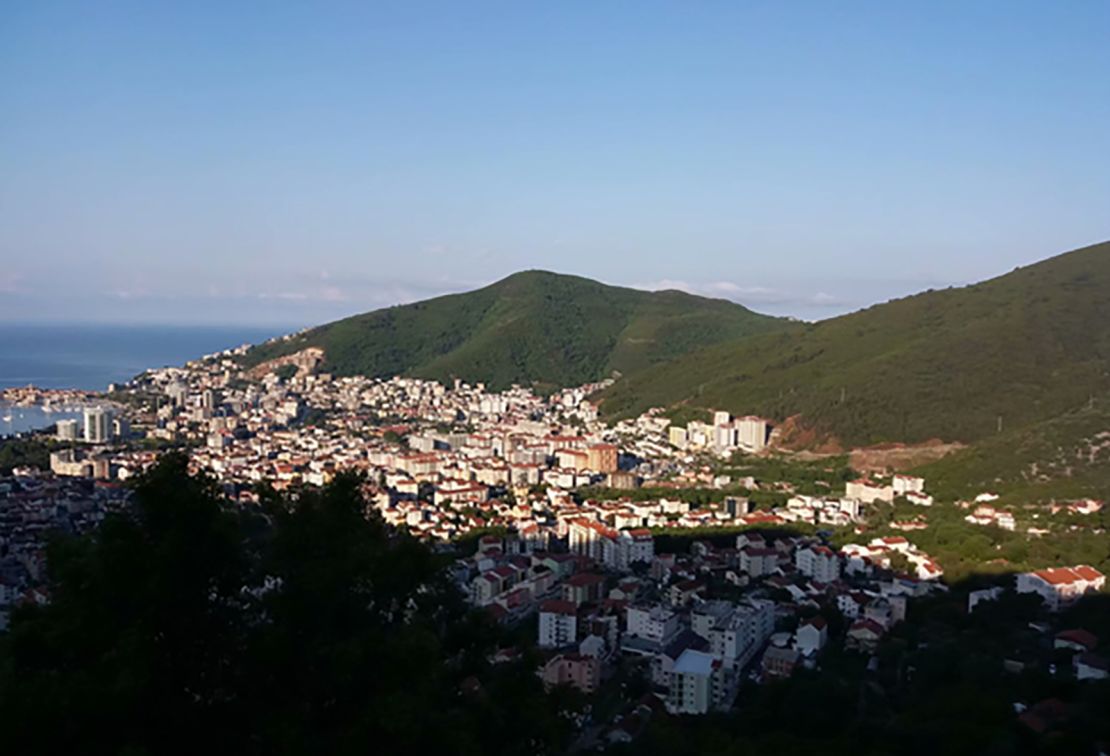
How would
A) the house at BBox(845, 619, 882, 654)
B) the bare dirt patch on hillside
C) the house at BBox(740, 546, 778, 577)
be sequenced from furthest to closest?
the bare dirt patch on hillside → the house at BBox(740, 546, 778, 577) → the house at BBox(845, 619, 882, 654)

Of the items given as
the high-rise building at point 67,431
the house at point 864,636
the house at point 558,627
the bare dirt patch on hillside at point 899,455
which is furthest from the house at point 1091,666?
the high-rise building at point 67,431

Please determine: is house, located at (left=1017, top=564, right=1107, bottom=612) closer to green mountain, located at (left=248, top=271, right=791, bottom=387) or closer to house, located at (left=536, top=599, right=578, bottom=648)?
house, located at (left=536, top=599, right=578, bottom=648)

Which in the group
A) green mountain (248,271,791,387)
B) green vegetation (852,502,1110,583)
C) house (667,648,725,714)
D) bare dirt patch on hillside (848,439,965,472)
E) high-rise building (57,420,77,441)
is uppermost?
green mountain (248,271,791,387)

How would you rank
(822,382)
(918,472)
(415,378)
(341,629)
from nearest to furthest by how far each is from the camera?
(341,629) → (918,472) → (822,382) → (415,378)

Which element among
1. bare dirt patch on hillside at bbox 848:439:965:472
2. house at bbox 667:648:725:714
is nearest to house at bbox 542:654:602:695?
house at bbox 667:648:725:714

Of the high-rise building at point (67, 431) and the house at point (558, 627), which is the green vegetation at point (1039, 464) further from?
the high-rise building at point (67, 431)

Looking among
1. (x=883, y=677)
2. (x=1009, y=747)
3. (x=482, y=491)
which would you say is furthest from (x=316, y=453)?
(x=1009, y=747)

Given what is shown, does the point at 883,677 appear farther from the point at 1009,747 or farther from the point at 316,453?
the point at 316,453
